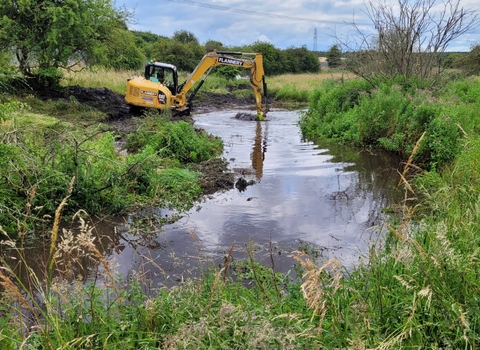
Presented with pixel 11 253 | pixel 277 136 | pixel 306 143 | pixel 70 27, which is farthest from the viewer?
pixel 70 27

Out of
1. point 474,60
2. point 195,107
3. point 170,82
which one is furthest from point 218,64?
point 474,60

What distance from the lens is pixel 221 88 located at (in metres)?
32.1

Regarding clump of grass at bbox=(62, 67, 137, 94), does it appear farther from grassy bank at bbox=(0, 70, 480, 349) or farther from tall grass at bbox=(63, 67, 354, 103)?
grassy bank at bbox=(0, 70, 480, 349)

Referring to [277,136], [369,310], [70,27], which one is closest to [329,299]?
[369,310]

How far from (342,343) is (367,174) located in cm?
694

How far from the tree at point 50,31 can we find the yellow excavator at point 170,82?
154 inches

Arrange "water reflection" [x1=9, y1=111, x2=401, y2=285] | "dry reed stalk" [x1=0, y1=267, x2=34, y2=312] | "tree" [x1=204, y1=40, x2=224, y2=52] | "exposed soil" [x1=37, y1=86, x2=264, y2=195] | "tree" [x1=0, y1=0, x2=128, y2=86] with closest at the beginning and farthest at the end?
"dry reed stalk" [x1=0, y1=267, x2=34, y2=312], "water reflection" [x1=9, y1=111, x2=401, y2=285], "exposed soil" [x1=37, y1=86, x2=264, y2=195], "tree" [x1=0, y1=0, x2=128, y2=86], "tree" [x1=204, y1=40, x2=224, y2=52]

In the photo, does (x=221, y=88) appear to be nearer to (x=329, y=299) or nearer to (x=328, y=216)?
(x=328, y=216)

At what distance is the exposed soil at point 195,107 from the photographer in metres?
8.18

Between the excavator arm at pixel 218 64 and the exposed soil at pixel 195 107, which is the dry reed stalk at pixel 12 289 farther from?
the excavator arm at pixel 218 64

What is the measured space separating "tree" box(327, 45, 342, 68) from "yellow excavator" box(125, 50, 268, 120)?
256cm

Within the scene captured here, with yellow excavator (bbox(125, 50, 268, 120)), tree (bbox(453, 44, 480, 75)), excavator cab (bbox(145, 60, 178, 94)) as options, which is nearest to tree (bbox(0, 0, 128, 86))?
excavator cab (bbox(145, 60, 178, 94))

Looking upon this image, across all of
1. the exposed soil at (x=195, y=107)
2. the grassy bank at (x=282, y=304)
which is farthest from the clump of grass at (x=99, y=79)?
the grassy bank at (x=282, y=304)

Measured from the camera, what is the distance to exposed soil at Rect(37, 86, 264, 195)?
818 centimetres
